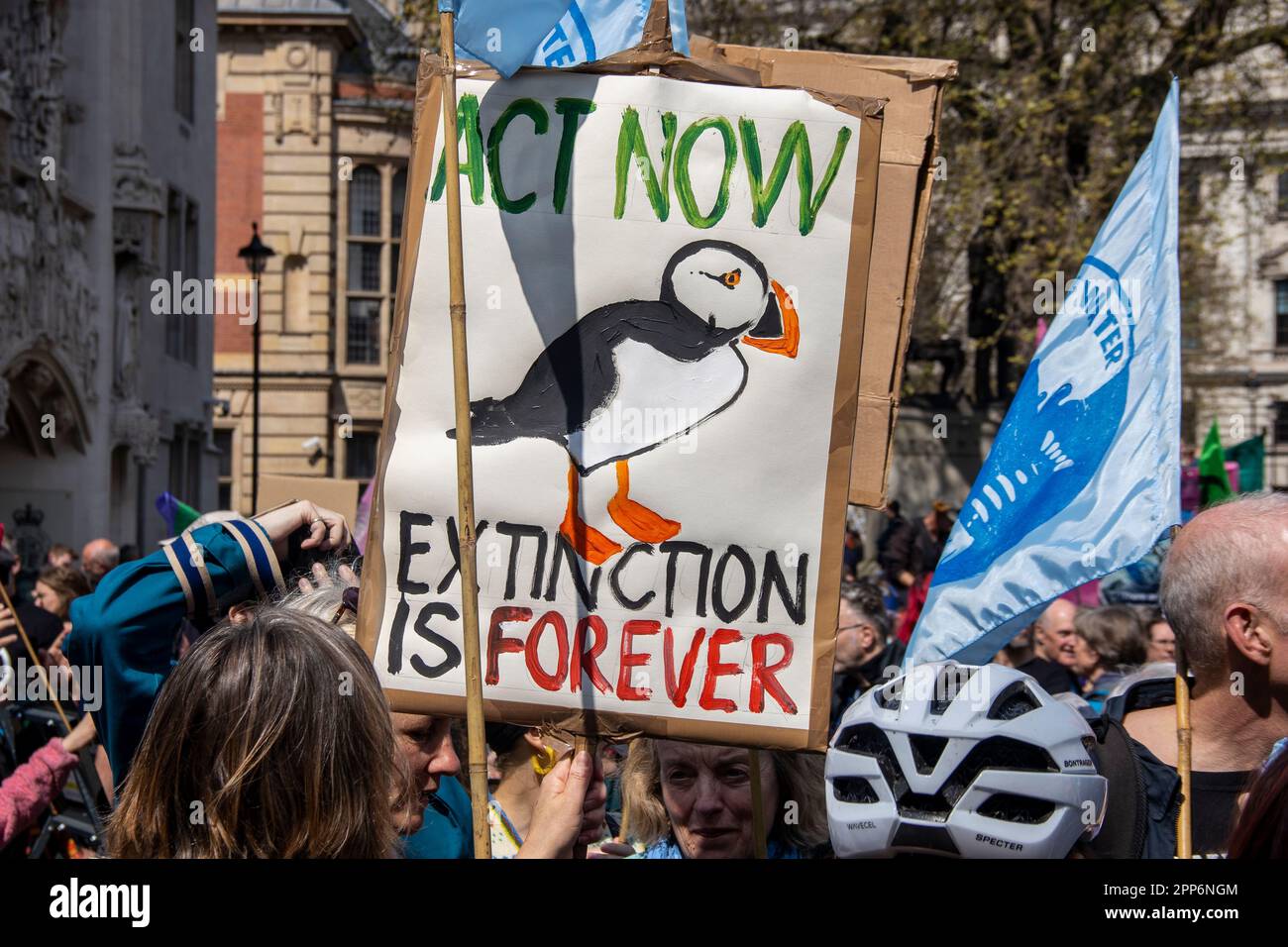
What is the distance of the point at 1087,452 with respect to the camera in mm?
3717

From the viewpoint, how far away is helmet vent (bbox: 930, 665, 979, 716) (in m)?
2.49

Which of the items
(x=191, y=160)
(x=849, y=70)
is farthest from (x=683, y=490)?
(x=191, y=160)

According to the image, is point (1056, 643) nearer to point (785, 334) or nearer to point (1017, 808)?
point (785, 334)

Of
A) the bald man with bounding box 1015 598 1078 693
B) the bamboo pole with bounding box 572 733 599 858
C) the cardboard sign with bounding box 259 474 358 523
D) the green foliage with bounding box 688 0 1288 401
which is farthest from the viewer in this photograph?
the green foliage with bounding box 688 0 1288 401

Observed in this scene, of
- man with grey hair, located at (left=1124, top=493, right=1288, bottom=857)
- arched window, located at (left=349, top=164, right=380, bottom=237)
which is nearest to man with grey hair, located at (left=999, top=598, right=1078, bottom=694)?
man with grey hair, located at (left=1124, top=493, right=1288, bottom=857)

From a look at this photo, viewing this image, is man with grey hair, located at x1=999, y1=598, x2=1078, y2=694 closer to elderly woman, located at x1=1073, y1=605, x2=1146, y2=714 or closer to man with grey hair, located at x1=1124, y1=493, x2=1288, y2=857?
elderly woman, located at x1=1073, y1=605, x2=1146, y2=714

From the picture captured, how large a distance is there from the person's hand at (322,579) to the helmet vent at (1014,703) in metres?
1.31

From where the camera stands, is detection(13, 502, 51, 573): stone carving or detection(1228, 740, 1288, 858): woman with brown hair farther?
detection(13, 502, 51, 573): stone carving

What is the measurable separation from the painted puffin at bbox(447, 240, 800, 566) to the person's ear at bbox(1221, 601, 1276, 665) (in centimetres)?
93

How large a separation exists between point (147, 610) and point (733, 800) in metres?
1.27

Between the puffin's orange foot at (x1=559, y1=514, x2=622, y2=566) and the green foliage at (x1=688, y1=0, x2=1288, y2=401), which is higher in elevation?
the green foliage at (x1=688, y1=0, x2=1288, y2=401)

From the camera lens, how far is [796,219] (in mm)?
2887

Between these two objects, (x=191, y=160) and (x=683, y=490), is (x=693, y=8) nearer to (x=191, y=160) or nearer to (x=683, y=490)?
(x=191, y=160)

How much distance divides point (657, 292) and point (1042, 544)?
1.28m
